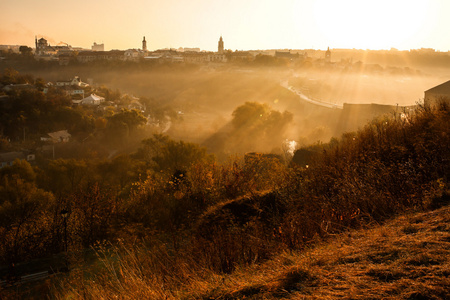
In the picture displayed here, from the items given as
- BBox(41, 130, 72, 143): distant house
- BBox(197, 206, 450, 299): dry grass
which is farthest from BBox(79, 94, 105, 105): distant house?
BBox(197, 206, 450, 299): dry grass

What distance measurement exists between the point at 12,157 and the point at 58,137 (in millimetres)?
3832

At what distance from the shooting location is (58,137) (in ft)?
59.2

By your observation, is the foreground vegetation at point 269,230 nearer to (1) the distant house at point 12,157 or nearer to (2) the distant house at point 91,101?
(1) the distant house at point 12,157

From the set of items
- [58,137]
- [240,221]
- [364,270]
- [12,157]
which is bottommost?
[12,157]

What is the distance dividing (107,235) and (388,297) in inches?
174

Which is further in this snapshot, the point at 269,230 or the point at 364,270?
the point at 269,230

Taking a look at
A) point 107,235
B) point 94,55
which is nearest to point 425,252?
point 107,235

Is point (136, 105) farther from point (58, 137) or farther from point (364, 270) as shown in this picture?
point (364, 270)

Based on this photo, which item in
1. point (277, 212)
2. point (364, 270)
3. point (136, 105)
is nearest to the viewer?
point (364, 270)

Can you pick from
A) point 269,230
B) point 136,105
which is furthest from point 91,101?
point 269,230

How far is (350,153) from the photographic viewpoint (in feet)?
15.4

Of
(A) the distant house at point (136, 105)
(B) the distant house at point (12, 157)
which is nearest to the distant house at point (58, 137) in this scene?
(B) the distant house at point (12, 157)

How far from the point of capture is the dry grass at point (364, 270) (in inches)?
65.1

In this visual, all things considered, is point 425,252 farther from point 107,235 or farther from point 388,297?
point 107,235
